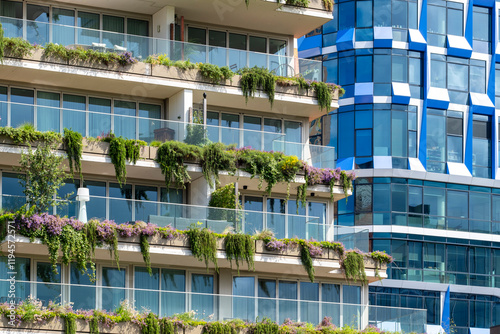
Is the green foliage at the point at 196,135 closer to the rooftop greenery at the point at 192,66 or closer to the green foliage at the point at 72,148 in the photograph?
the rooftop greenery at the point at 192,66

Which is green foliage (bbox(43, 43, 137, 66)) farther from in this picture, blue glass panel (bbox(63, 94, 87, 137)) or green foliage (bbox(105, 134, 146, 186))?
green foliage (bbox(105, 134, 146, 186))

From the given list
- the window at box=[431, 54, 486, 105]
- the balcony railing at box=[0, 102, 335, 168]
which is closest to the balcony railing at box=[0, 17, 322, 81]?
the balcony railing at box=[0, 102, 335, 168]

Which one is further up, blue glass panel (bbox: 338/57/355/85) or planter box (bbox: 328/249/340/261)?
blue glass panel (bbox: 338/57/355/85)

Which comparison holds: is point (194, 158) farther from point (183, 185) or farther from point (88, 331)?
point (88, 331)

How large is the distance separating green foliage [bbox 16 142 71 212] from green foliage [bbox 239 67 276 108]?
7.64 m

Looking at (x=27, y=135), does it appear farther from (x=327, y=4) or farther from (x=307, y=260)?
(x=327, y=4)

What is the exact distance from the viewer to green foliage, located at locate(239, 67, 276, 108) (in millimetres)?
43781

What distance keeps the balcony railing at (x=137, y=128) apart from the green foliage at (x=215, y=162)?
628 mm

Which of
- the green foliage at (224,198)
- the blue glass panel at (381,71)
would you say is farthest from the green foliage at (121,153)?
the blue glass panel at (381,71)

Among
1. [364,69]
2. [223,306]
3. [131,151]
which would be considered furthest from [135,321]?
[364,69]

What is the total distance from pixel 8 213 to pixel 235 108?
10.3 m

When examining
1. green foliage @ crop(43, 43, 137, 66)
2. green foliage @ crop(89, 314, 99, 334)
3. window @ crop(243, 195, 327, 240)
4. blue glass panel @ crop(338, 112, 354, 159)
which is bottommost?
green foliage @ crop(89, 314, 99, 334)

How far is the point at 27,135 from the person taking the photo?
3947 cm

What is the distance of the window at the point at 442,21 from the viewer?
68312 millimetres
